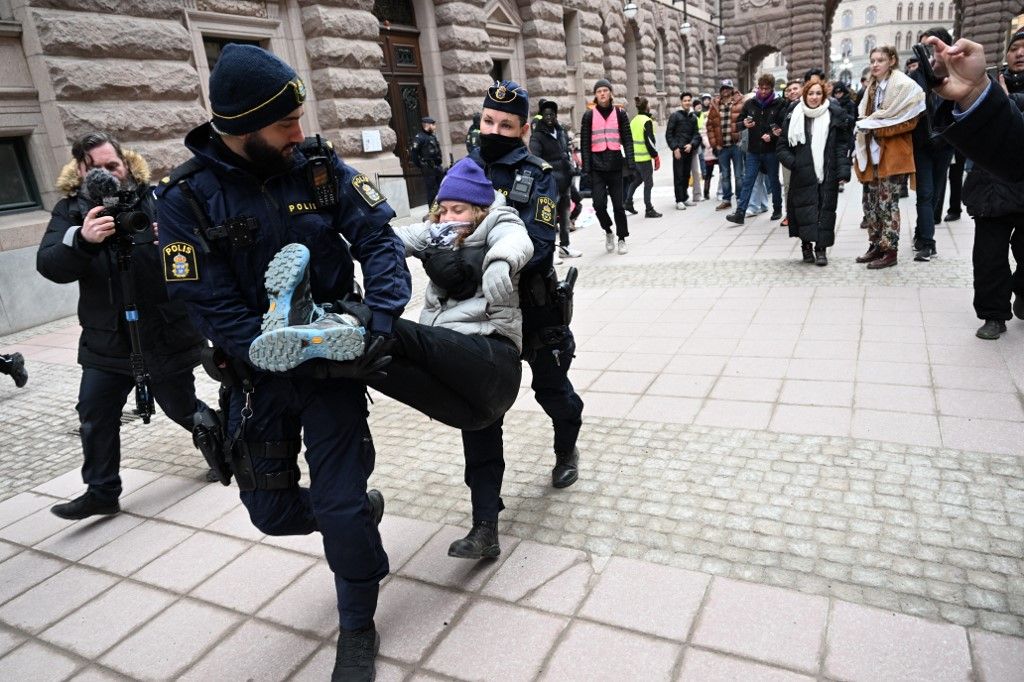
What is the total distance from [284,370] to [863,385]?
12.0ft

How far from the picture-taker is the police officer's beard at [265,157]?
83.1 inches

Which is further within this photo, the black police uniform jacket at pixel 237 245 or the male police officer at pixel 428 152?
the male police officer at pixel 428 152

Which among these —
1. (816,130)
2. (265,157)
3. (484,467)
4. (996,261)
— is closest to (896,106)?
(816,130)

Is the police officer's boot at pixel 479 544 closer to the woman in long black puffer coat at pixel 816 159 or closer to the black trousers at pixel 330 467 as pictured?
the black trousers at pixel 330 467

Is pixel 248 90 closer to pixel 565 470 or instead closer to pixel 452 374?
pixel 452 374

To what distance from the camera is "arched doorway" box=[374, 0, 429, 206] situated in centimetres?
1356

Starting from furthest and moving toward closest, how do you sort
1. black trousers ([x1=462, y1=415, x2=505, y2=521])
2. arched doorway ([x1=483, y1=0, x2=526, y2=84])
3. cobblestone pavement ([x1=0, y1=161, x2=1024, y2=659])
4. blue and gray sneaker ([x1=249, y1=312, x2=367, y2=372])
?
arched doorway ([x1=483, y1=0, x2=526, y2=84]), black trousers ([x1=462, y1=415, x2=505, y2=521]), cobblestone pavement ([x1=0, y1=161, x2=1024, y2=659]), blue and gray sneaker ([x1=249, y1=312, x2=367, y2=372])

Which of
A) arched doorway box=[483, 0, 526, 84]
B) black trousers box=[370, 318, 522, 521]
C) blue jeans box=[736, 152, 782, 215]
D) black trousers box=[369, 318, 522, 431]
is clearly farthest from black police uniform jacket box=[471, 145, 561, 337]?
arched doorway box=[483, 0, 526, 84]

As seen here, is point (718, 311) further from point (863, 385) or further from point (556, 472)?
point (556, 472)

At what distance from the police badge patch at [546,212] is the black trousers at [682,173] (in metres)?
10.2

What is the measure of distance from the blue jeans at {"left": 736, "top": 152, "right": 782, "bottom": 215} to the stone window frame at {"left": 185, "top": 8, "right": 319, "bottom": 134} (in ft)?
21.5

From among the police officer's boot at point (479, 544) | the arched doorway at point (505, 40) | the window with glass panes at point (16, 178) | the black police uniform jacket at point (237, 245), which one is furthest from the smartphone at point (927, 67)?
the arched doorway at point (505, 40)

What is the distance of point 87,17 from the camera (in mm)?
8055

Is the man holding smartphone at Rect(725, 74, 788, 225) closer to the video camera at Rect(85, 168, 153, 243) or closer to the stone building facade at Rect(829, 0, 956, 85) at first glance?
the video camera at Rect(85, 168, 153, 243)
